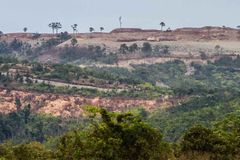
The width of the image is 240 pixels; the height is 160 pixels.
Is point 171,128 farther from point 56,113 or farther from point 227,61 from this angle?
point 227,61

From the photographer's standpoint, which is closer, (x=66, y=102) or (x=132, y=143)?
(x=132, y=143)

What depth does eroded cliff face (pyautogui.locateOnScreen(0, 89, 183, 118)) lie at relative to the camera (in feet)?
404

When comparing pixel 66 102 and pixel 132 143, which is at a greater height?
pixel 132 143

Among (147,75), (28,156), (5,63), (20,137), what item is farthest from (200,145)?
(147,75)

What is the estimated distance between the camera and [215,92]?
125 meters

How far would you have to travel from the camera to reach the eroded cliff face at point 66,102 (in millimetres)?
123062

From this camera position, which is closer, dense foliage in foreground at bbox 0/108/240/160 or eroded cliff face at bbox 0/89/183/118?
dense foliage in foreground at bbox 0/108/240/160

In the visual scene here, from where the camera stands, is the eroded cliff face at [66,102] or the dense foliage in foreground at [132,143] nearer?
the dense foliage in foreground at [132,143]

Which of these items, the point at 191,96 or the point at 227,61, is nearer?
the point at 191,96

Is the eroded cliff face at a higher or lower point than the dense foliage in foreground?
lower

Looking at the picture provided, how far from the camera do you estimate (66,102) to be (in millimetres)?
123875

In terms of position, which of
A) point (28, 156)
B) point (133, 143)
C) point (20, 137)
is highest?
point (133, 143)

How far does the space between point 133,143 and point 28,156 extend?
1210 centimetres

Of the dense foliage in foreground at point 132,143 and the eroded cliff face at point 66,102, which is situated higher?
the dense foliage in foreground at point 132,143
